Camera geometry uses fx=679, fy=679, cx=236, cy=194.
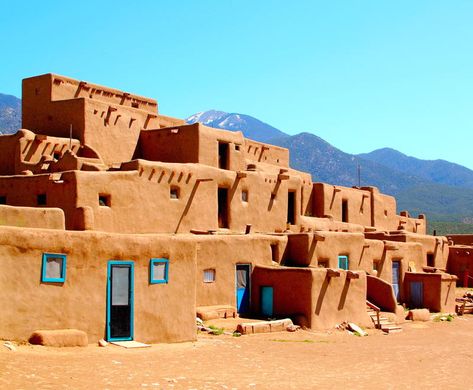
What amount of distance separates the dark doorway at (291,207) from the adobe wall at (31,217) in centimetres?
1706

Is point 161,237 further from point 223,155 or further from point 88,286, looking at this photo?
point 223,155

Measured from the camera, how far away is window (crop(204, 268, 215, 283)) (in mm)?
22969

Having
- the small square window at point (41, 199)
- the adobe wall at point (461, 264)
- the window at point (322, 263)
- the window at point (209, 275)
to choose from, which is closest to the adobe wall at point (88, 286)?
the window at point (209, 275)

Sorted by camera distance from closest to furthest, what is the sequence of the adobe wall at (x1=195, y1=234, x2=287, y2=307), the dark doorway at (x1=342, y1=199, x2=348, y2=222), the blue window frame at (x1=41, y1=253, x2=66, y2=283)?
the blue window frame at (x1=41, y1=253, x2=66, y2=283), the adobe wall at (x1=195, y1=234, x2=287, y2=307), the dark doorway at (x1=342, y1=199, x2=348, y2=222)

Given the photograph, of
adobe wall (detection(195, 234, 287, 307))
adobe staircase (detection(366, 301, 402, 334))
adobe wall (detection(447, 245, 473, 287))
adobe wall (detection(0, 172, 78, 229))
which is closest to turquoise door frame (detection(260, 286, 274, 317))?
adobe wall (detection(195, 234, 287, 307))

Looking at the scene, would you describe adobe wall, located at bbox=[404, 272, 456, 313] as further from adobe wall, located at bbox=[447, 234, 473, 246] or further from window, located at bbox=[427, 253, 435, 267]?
adobe wall, located at bbox=[447, 234, 473, 246]

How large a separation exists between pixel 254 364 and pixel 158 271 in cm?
A: 345

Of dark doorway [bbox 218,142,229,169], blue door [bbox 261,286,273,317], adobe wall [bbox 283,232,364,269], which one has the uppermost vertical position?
dark doorway [bbox 218,142,229,169]

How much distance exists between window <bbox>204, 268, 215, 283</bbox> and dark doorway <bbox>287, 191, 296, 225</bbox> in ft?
34.3

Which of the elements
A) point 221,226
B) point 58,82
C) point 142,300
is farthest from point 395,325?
point 58,82

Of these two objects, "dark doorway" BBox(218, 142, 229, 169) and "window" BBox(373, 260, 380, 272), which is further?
"dark doorway" BBox(218, 142, 229, 169)

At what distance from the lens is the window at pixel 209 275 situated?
23.0 meters

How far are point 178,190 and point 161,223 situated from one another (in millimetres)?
1654

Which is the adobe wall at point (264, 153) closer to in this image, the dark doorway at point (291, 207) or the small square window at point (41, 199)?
the dark doorway at point (291, 207)
